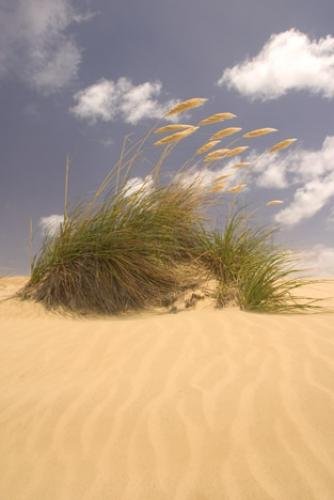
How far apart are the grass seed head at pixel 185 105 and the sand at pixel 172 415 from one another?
9.10ft

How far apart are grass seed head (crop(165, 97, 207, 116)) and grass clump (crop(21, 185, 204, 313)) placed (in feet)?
3.26

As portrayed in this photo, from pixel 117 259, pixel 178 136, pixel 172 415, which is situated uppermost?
pixel 178 136

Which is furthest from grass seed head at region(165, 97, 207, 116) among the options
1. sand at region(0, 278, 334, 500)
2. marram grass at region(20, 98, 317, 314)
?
sand at region(0, 278, 334, 500)

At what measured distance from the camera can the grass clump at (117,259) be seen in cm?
467

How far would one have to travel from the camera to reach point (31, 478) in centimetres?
194

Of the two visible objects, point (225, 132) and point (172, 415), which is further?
point (225, 132)

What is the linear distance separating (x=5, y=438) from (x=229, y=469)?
1.25 meters

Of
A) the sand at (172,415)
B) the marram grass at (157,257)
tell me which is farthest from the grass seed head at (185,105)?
the sand at (172,415)

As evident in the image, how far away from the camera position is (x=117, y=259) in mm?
4738

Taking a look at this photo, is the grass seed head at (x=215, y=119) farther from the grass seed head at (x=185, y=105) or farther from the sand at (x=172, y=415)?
the sand at (x=172, y=415)

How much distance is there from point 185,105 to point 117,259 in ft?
6.78

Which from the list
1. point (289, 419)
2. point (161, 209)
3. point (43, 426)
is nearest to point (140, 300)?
Result: point (161, 209)

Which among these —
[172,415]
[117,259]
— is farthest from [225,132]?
[172,415]

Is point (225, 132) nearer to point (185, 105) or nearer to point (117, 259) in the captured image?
point (185, 105)
